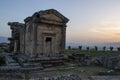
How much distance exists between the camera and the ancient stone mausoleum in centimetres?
1509

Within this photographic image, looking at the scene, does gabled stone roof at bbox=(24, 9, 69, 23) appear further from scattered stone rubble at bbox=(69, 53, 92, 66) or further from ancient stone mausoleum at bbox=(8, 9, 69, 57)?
scattered stone rubble at bbox=(69, 53, 92, 66)

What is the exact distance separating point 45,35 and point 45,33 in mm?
184

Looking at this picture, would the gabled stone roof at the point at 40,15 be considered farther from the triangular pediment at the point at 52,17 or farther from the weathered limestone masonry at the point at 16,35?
the weathered limestone masonry at the point at 16,35

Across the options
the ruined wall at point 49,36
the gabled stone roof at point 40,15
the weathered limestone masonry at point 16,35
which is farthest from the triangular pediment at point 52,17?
the weathered limestone masonry at point 16,35

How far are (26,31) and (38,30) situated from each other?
2307mm

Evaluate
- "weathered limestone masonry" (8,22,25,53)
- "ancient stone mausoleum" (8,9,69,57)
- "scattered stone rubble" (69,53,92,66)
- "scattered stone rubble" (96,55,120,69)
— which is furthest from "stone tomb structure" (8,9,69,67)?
"weathered limestone masonry" (8,22,25,53)

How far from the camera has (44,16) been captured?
1542cm

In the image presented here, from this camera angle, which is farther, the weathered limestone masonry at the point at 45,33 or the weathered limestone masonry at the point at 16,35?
the weathered limestone masonry at the point at 16,35

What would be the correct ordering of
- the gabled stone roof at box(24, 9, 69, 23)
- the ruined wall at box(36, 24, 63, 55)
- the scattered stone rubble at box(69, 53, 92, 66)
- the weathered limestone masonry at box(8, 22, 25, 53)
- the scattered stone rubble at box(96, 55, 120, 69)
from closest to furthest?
the scattered stone rubble at box(96, 55, 120, 69) < the gabled stone roof at box(24, 9, 69, 23) < the ruined wall at box(36, 24, 63, 55) < the scattered stone rubble at box(69, 53, 92, 66) < the weathered limestone masonry at box(8, 22, 25, 53)

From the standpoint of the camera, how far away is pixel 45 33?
51.6 ft

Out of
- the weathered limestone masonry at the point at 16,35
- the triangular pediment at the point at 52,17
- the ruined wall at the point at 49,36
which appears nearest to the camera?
the ruined wall at the point at 49,36

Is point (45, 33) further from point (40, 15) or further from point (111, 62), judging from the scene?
point (111, 62)

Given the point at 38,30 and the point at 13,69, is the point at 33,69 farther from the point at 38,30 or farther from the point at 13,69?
the point at 38,30

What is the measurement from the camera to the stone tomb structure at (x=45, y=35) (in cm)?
1507
